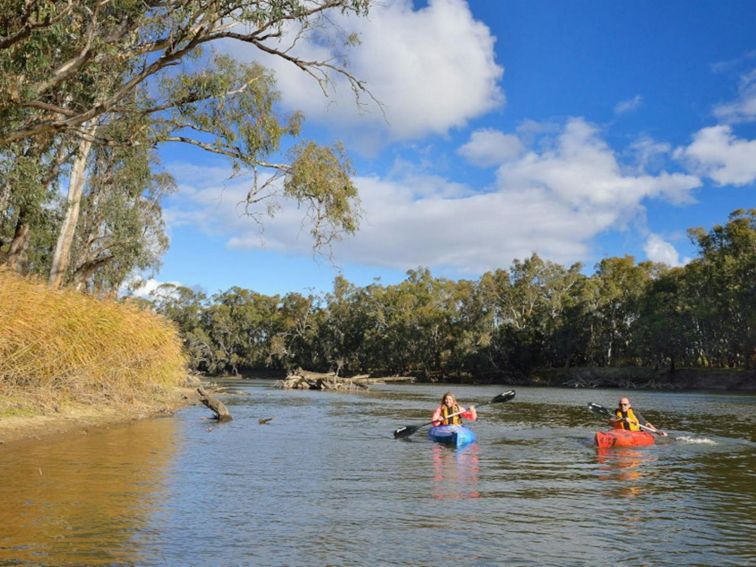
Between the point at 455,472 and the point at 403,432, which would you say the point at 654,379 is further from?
the point at 455,472

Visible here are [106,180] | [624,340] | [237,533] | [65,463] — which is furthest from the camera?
[624,340]

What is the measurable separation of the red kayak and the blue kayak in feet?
9.49

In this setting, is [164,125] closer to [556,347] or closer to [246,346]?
[556,347]

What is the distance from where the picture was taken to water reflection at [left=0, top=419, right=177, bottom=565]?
18.7ft

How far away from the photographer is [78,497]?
7812mm

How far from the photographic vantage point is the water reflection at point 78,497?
5.70m

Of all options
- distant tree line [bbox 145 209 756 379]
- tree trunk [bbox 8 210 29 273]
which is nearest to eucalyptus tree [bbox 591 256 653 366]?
distant tree line [bbox 145 209 756 379]

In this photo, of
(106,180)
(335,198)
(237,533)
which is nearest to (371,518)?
(237,533)

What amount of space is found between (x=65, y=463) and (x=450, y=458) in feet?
23.0

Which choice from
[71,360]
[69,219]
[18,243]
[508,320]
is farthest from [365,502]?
[508,320]

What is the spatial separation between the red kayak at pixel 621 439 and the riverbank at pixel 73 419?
11328 mm

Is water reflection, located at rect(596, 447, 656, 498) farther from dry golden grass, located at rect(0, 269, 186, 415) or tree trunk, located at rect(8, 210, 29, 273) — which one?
tree trunk, located at rect(8, 210, 29, 273)

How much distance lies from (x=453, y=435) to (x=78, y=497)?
887 cm

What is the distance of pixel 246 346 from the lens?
9531 cm
